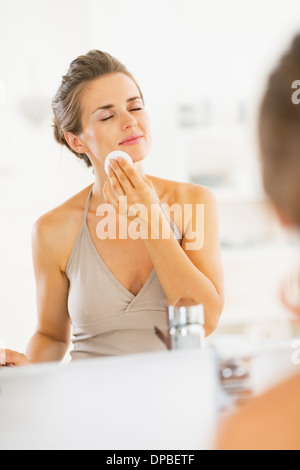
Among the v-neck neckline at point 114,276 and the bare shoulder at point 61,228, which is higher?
the bare shoulder at point 61,228

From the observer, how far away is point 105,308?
2.10ft

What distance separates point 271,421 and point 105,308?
27 centimetres

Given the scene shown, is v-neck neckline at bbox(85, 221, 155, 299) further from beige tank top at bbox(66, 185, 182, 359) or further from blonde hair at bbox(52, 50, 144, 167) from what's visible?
blonde hair at bbox(52, 50, 144, 167)

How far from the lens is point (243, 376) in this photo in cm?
56

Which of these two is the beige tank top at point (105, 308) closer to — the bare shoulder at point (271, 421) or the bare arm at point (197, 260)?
the bare arm at point (197, 260)

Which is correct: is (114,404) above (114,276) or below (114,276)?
below

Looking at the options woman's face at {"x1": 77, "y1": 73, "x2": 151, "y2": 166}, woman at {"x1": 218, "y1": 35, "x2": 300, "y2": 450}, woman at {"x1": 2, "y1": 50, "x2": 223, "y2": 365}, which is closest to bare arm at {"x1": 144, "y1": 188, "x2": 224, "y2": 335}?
woman at {"x1": 2, "y1": 50, "x2": 223, "y2": 365}

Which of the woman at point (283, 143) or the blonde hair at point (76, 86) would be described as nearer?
the woman at point (283, 143)

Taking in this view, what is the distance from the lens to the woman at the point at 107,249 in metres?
0.63

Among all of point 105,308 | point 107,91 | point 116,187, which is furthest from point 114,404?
point 107,91

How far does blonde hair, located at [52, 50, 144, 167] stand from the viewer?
0.63 meters

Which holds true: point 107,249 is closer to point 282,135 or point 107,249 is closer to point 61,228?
point 61,228

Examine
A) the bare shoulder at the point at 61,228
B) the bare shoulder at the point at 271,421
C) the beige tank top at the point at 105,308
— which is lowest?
the bare shoulder at the point at 271,421

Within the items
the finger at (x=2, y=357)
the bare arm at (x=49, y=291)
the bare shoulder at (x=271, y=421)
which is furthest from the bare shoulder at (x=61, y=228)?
the bare shoulder at (x=271, y=421)
